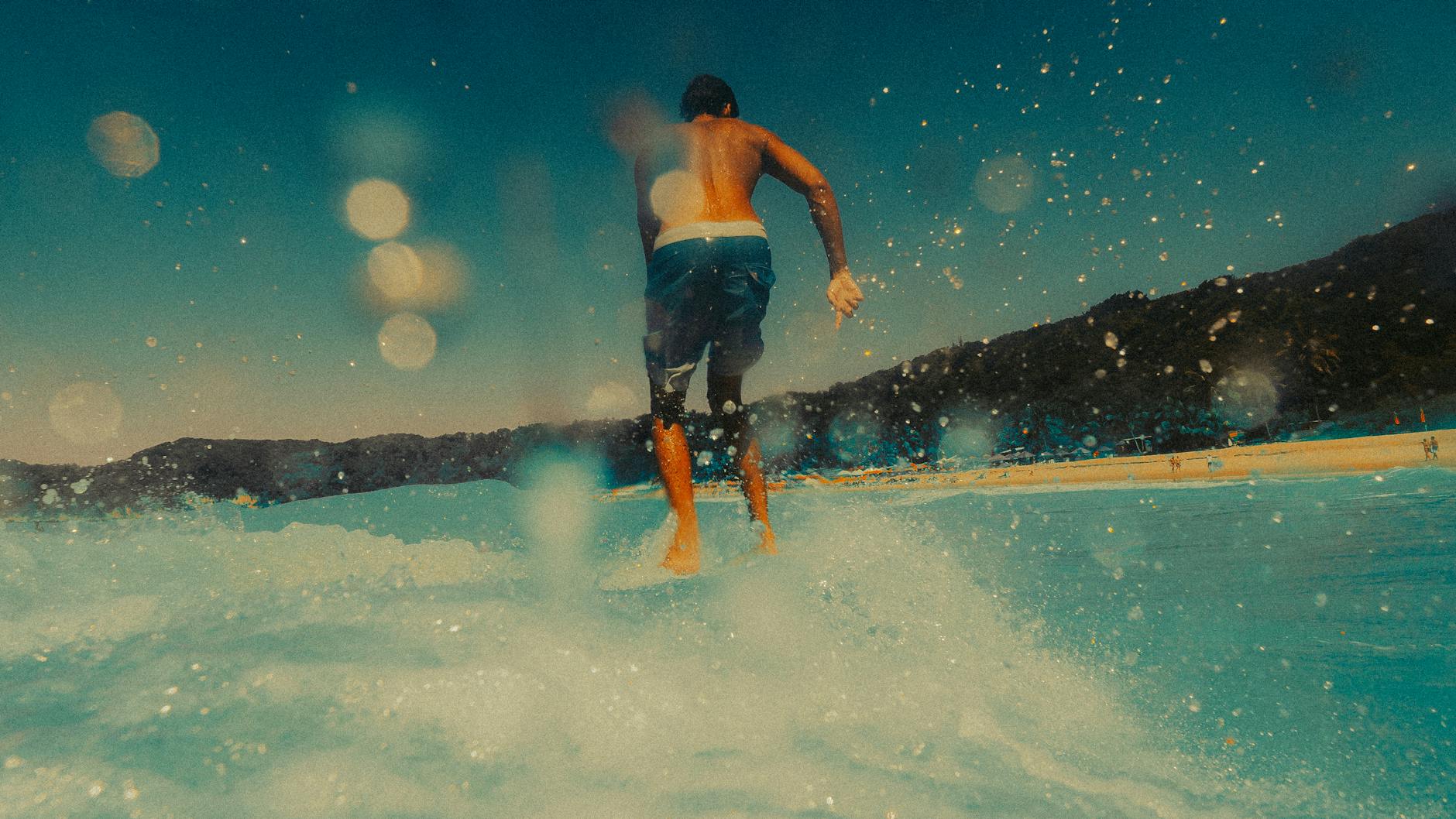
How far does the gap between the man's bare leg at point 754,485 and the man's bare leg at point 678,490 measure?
33 centimetres

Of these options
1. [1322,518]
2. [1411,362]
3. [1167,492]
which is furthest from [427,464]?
[1411,362]

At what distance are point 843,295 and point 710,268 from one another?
725 mm

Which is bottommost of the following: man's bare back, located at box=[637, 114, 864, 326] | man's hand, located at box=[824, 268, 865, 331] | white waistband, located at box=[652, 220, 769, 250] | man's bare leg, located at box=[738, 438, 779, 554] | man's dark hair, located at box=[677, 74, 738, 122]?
man's bare leg, located at box=[738, 438, 779, 554]

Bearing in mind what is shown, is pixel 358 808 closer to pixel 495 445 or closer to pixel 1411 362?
pixel 1411 362

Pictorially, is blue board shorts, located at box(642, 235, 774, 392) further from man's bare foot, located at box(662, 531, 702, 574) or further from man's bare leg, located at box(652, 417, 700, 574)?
man's bare foot, located at box(662, 531, 702, 574)

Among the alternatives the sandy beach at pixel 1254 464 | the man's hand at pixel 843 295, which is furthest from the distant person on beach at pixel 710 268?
the sandy beach at pixel 1254 464

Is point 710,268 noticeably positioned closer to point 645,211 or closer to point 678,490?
point 645,211

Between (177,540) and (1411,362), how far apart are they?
34881 millimetres

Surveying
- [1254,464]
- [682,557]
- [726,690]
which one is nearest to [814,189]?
[682,557]

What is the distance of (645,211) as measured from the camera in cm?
343

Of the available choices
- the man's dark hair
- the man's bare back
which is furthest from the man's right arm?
the man's dark hair

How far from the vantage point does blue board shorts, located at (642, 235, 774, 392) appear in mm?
3197

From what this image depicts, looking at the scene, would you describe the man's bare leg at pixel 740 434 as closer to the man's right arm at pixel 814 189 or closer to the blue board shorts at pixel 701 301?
the blue board shorts at pixel 701 301

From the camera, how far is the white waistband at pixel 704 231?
319cm
